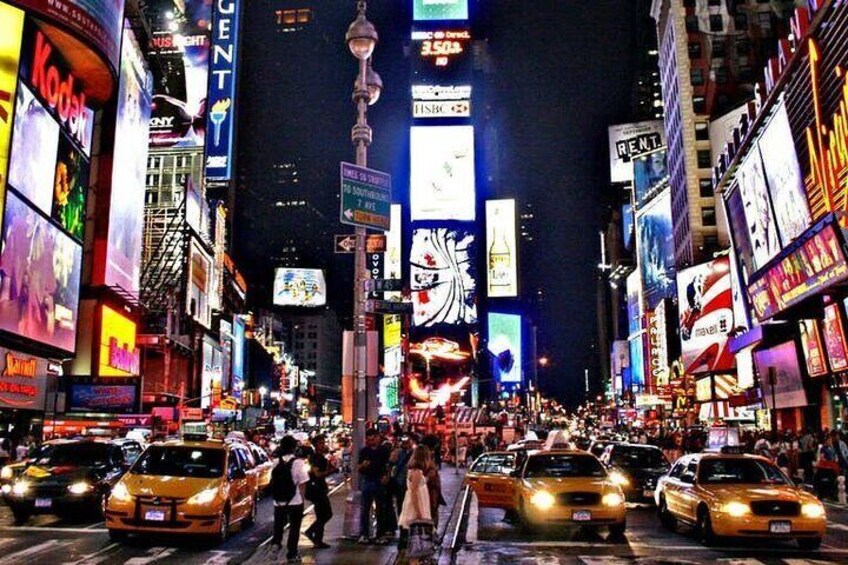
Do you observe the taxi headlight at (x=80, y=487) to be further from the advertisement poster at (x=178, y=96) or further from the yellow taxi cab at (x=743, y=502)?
the advertisement poster at (x=178, y=96)

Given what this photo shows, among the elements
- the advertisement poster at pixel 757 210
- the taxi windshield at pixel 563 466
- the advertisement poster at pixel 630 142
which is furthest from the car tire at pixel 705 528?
the advertisement poster at pixel 630 142

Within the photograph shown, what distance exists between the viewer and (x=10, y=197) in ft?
93.7

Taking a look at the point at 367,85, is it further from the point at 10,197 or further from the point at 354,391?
the point at 10,197

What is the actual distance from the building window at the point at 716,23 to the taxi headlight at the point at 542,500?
89.7 m

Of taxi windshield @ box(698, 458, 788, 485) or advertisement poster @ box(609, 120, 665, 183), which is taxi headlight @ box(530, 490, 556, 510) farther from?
advertisement poster @ box(609, 120, 665, 183)

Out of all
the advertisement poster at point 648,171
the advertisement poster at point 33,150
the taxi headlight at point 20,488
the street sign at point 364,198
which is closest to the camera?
the street sign at point 364,198

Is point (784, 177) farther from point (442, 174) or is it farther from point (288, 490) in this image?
point (442, 174)

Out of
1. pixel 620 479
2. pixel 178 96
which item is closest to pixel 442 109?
pixel 178 96

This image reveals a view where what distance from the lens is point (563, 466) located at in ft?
53.5

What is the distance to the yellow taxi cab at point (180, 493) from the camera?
1320cm

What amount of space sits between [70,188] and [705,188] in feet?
225

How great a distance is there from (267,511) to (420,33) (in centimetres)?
12135

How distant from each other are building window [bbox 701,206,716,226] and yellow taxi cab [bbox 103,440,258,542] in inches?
3094

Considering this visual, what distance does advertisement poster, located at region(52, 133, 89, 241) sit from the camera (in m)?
33.9
